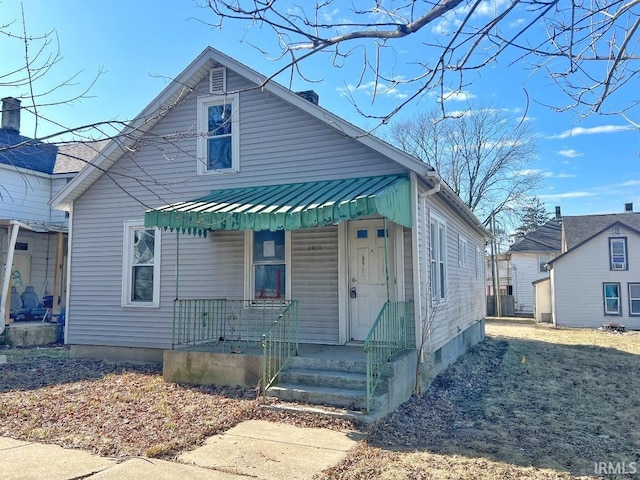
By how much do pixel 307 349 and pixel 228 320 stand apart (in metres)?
1.97

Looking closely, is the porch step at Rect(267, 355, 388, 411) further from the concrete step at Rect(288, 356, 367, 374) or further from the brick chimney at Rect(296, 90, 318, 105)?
the brick chimney at Rect(296, 90, 318, 105)

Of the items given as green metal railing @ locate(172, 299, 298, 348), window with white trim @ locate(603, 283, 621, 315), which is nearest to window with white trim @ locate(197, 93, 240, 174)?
green metal railing @ locate(172, 299, 298, 348)

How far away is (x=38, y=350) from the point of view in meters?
12.0

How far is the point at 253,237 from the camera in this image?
9.39 meters

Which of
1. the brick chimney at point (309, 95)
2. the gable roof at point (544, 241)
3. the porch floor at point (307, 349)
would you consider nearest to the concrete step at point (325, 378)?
the porch floor at point (307, 349)

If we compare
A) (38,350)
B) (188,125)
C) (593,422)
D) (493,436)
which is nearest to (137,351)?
(38,350)

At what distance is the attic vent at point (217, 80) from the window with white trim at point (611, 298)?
23.1m

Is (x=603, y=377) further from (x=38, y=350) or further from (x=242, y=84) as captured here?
(x=38, y=350)

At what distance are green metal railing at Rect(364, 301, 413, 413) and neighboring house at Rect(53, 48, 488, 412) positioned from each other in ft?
0.16

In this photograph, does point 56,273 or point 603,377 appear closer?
point 603,377

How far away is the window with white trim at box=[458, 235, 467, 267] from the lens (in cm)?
1308

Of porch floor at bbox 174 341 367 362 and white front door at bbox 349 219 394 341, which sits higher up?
white front door at bbox 349 219 394 341

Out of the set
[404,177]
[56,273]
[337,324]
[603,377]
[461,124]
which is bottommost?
[603,377]

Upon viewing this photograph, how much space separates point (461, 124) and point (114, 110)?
26601 millimetres
